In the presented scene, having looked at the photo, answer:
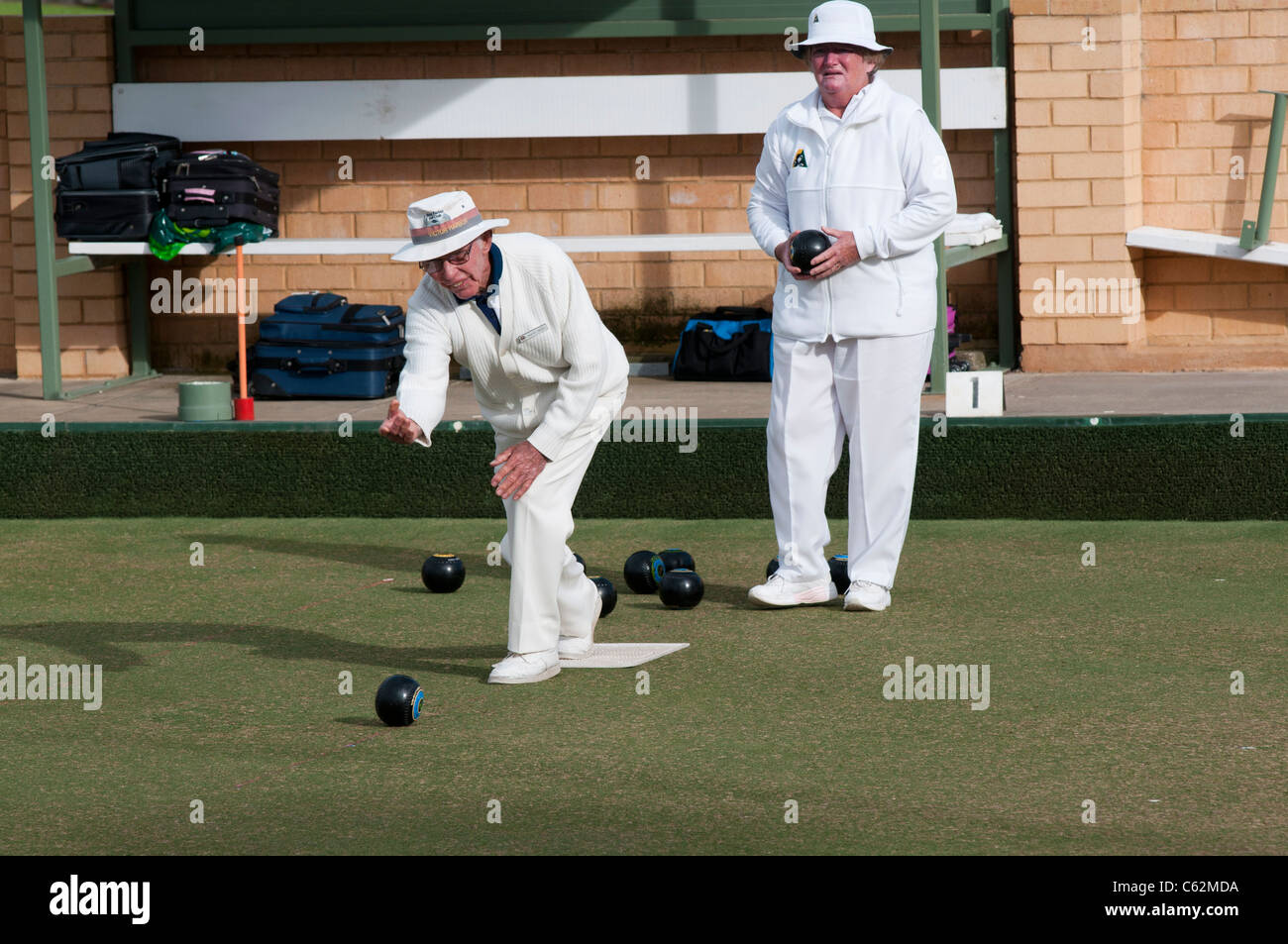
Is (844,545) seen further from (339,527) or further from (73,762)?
(73,762)

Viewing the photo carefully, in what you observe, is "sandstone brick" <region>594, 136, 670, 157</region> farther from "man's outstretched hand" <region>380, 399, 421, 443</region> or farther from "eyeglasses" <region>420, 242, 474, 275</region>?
"man's outstretched hand" <region>380, 399, 421, 443</region>

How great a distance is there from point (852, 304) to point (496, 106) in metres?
4.52

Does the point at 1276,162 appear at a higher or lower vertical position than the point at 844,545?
higher

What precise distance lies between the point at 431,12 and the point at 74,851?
681 cm

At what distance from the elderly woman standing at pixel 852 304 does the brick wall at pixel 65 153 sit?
5.29 metres

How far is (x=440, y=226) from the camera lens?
4.17 m

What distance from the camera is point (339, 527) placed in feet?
22.4

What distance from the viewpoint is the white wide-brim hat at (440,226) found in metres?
4.15

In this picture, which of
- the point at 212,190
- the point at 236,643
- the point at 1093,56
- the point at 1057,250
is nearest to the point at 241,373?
the point at 212,190

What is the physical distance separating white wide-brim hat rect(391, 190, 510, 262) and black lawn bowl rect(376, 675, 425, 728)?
97 centimetres

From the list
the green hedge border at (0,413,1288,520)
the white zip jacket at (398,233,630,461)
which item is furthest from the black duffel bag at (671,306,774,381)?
the white zip jacket at (398,233,630,461)

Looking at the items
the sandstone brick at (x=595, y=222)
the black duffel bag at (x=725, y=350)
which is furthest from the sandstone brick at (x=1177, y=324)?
the sandstone brick at (x=595, y=222)

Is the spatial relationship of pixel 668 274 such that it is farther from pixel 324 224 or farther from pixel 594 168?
pixel 324 224

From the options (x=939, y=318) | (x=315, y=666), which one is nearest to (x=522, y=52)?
(x=939, y=318)
